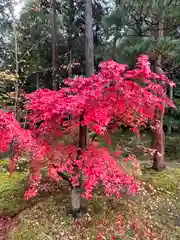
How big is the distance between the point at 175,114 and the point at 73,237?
8.41 meters

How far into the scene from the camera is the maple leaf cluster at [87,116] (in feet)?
9.45

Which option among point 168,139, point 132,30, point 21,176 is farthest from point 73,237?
point 168,139

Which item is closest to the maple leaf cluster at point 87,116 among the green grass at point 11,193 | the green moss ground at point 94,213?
the green moss ground at point 94,213

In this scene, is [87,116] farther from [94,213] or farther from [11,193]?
[11,193]

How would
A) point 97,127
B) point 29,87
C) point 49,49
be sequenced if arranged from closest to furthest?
point 97,127 < point 49,49 < point 29,87

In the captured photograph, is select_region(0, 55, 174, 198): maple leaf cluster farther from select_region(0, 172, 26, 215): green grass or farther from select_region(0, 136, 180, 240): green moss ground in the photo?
select_region(0, 172, 26, 215): green grass

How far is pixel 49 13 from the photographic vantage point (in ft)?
38.0

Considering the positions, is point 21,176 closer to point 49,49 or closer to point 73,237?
point 73,237

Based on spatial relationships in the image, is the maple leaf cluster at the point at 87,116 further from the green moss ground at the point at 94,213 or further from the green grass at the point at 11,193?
the green grass at the point at 11,193

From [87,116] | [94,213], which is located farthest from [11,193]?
[87,116]

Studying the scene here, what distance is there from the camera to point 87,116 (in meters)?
2.91

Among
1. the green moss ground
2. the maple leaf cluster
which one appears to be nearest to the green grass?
the green moss ground

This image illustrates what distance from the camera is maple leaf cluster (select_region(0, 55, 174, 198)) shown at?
288cm

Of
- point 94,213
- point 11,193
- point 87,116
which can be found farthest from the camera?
point 11,193
